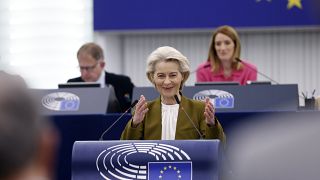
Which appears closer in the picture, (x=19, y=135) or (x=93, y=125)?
(x=19, y=135)

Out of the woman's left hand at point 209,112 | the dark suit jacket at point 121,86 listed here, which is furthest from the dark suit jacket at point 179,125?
the dark suit jacket at point 121,86

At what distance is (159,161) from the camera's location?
3738mm

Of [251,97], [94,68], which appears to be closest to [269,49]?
[94,68]

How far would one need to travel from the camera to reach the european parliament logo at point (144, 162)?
12.2 feet

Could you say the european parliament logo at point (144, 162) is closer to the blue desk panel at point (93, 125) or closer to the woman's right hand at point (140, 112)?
the woman's right hand at point (140, 112)

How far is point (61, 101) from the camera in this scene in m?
5.48

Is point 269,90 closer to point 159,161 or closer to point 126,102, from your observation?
point 126,102

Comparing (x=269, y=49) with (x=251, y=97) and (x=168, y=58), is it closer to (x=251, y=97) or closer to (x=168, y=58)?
(x=251, y=97)

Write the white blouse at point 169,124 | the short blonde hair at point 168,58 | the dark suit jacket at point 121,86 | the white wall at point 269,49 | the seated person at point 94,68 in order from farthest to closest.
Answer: the white wall at point 269,49 < the seated person at point 94,68 < the dark suit jacket at point 121,86 < the short blonde hair at point 168,58 < the white blouse at point 169,124

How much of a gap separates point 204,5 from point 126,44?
4.28ft

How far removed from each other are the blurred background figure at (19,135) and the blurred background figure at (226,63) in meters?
5.13

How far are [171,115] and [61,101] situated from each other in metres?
1.44

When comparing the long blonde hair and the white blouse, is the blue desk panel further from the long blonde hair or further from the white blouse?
the long blonde hair

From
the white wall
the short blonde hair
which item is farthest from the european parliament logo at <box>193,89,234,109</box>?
the white wall
